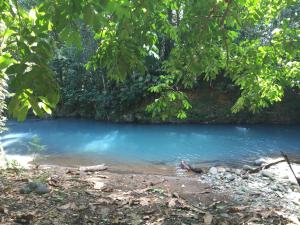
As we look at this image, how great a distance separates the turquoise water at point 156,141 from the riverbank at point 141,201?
4.40m

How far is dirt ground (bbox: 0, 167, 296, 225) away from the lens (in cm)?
448

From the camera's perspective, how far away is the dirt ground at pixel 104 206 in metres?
4.48

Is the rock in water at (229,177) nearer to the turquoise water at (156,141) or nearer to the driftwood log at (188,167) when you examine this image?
the driftwood log at (188,167)

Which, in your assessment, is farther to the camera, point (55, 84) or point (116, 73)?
point (116, 73)

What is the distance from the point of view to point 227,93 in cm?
2200

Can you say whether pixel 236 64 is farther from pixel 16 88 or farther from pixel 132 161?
pixel 132 161

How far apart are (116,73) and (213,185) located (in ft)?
18.0

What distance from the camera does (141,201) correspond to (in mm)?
5449

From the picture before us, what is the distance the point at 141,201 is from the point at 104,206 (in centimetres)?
62

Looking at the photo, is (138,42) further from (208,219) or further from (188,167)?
(188,167)

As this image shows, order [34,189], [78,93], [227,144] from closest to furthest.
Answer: [34,189] < [227,144] < [78,93]

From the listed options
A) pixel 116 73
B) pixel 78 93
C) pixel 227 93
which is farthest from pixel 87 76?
pixel 116 73

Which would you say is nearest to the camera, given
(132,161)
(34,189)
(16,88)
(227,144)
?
(16,88)

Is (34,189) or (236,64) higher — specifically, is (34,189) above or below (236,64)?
below
